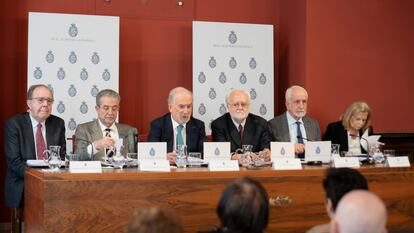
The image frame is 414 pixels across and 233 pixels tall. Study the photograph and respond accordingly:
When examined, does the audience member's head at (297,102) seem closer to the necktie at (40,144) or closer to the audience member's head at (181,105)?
the audience member's head at (181,105)

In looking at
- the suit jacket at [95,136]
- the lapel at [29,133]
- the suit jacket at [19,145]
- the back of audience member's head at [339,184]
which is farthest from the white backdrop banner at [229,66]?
the back of audience member's head at [339,184]

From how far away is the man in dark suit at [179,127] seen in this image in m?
→ 4.39

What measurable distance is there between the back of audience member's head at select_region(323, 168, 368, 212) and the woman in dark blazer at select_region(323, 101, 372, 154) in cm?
274

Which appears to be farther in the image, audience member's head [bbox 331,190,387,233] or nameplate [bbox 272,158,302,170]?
nameplate [bbox 272,158,302,170]

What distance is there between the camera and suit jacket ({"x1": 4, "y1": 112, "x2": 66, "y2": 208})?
392 cm

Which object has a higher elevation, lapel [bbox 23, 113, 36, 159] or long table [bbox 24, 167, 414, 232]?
lapel [bbox 23, 113, 36, 159]

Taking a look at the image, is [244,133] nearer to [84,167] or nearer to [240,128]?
[240,128]

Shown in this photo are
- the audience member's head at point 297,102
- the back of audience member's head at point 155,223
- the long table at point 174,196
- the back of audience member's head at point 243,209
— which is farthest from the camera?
the audience member's head at point 297,102

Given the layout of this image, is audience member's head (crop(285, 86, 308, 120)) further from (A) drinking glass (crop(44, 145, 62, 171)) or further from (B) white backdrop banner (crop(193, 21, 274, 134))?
(A) drinking glass (crop(44, 145, 62, 171))

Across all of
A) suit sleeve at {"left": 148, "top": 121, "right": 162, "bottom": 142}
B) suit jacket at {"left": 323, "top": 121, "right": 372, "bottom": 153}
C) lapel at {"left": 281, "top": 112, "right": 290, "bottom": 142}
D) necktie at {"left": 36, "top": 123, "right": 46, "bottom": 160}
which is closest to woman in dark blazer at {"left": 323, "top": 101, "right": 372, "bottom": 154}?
suit jacket at {"left": 323, "top": 121, "right": 372, "bottom": 153}

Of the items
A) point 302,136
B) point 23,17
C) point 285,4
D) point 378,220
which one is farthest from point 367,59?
point 378,220

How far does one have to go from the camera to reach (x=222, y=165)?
3.43 m

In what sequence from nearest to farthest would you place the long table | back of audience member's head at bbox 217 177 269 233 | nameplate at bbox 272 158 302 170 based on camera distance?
back of audience member's head at bbox 217 177 269 233 < the long table < nameplate at bbox 272 158 302 170

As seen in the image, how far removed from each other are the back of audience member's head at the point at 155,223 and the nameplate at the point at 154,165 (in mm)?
1767
